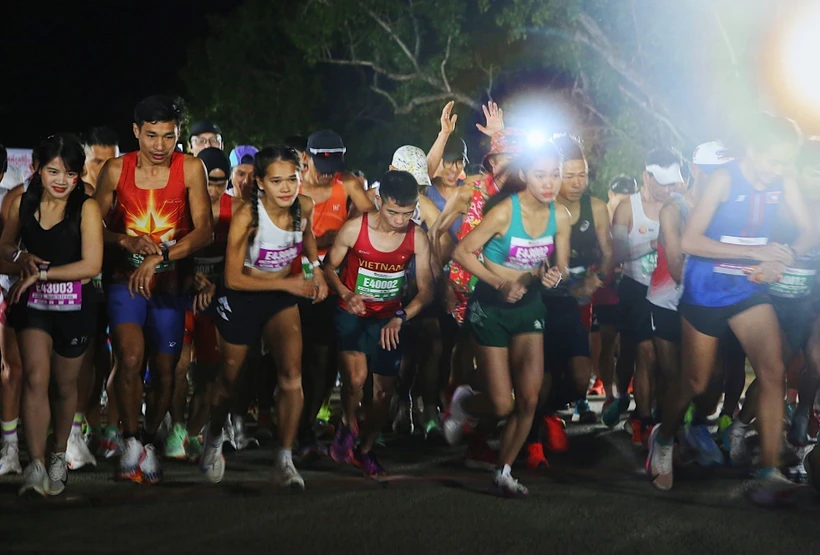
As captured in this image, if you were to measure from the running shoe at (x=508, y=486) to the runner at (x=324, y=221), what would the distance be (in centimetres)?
192

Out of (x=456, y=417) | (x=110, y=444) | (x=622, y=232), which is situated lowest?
(x=110, y=444)

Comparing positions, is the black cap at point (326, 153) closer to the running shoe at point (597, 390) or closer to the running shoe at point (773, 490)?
the running shoe at point (773, 490)

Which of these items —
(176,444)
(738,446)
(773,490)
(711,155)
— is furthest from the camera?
(738,446)

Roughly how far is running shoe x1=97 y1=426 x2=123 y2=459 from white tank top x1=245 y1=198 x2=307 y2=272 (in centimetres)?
205

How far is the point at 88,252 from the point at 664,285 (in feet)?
12.8

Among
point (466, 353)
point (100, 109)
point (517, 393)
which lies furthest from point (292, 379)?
point (100, 109)

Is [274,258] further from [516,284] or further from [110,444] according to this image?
[110,444]

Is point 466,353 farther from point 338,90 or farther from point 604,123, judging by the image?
point 338,90

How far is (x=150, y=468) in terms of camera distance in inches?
279

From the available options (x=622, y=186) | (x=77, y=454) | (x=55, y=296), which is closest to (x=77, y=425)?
(x=77, y=454)

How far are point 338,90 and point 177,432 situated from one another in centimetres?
2849

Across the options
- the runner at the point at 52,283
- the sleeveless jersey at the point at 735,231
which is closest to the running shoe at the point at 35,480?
the runner at the point at 52,283

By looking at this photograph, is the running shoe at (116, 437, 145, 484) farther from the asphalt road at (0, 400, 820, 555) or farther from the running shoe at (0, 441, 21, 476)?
the running shoe at (0, 441, 21, 476)

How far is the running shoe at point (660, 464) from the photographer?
7.10 meters
